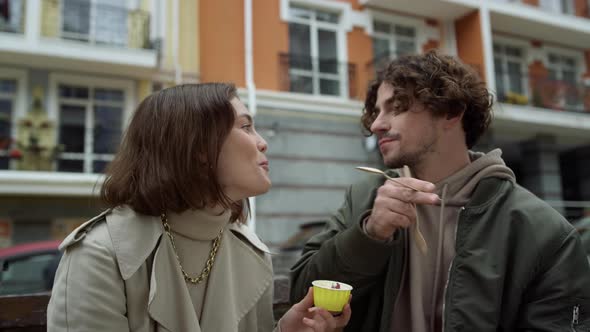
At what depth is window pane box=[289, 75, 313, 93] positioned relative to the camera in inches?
425

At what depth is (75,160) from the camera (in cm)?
1022

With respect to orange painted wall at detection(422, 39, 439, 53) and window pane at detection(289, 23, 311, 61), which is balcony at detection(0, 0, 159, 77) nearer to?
window pane at detection(289, 23, 311, 61)

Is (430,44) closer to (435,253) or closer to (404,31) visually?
(404,31)

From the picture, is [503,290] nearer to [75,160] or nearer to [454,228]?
[454,228]

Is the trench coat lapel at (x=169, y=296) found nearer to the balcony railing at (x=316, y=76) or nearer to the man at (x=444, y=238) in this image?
the man at (x=444, y=238)

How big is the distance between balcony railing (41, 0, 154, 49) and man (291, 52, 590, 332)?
935 cm

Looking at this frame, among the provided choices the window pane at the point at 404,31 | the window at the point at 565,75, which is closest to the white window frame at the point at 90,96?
the window pane at the point at 404,31

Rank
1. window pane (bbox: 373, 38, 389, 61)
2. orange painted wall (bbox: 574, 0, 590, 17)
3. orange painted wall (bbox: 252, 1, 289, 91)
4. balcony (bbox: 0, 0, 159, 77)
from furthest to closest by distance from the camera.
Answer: orange painted wall (bbox: 574, 0, 590, 17)
window pane (bbox: 373, 38, 389, 61)
orange painted wall (bbox: 252, 1, 289, 91)
balcony (bbox: 0, 0, 159, 77)

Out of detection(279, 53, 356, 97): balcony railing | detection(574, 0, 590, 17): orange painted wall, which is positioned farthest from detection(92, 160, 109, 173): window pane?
detection(574, 0, 590, 17): orange painted wall

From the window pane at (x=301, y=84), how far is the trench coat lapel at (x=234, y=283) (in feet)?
29.6

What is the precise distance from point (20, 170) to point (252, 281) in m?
9.41

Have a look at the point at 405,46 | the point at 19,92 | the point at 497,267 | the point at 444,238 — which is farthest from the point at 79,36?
the point at 497,267

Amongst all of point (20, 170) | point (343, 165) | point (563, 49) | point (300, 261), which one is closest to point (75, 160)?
point (20, 170)

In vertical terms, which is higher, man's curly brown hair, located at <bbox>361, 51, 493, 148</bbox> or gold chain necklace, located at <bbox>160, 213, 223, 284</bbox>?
man's curly brown hair, located at <bbox>361, 51, 493, 148</bbox>
